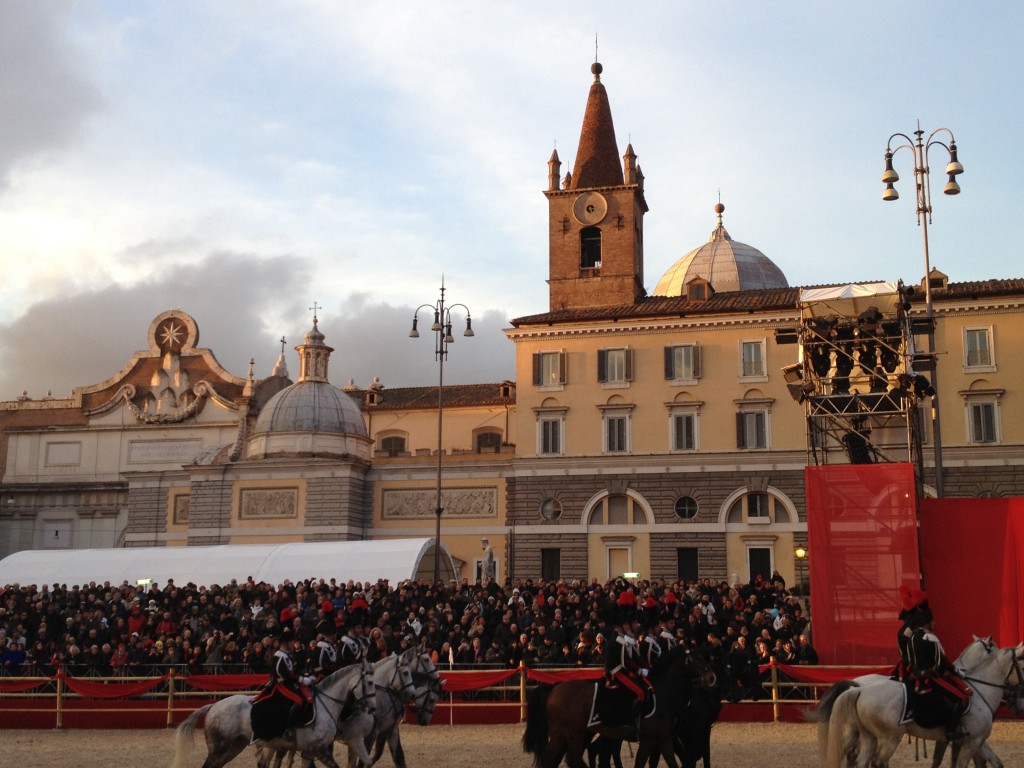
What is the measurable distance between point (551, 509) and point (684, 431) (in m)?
6.38

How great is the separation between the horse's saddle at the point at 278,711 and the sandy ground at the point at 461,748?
3973mm

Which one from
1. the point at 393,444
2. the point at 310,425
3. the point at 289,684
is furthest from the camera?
the point at 393,444

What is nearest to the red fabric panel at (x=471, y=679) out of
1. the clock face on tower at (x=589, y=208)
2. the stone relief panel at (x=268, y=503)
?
the stone relief panel at (x=268, y=503)

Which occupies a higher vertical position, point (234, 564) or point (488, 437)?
point (488, 437)

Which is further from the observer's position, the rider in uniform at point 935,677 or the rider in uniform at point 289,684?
the rider in uniform at point 289,684

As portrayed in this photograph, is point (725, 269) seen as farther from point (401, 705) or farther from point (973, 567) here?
point (401, 705)

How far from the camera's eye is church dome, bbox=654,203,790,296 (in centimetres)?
6556

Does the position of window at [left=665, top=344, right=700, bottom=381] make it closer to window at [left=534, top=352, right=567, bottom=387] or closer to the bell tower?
window at [left=534, top=352, right=567, bottom=387]

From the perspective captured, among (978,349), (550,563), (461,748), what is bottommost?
(461,748)

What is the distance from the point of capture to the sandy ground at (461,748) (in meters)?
19.5

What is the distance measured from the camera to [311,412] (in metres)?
55.1

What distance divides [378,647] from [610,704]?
9.46 m

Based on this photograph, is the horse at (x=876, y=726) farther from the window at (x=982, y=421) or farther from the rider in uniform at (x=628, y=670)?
the window at (x=982, y=421)

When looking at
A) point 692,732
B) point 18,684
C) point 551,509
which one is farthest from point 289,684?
point 551,509
